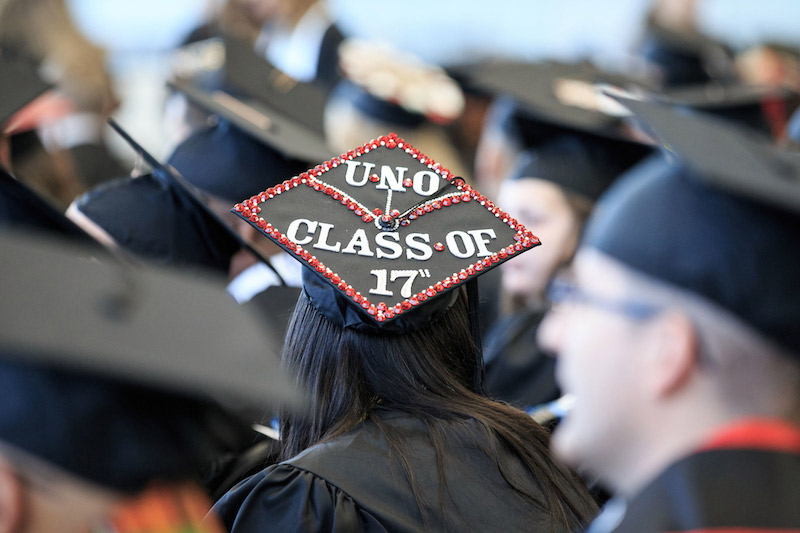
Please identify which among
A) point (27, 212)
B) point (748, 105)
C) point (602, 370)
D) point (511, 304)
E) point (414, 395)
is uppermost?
point (602, 370)

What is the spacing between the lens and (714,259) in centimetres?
110

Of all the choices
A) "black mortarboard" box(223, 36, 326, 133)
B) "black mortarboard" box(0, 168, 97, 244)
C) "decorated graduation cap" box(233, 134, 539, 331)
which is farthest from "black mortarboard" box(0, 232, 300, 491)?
"black mortarboard" box(223, 36, 326, 133)

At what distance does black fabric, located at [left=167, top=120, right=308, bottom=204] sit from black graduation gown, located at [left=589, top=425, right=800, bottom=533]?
1966 millimetres

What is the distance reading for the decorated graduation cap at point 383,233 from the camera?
1761mm

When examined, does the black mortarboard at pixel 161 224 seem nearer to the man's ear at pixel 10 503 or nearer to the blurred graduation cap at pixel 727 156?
the blurred graduation cap at pixel 727 156

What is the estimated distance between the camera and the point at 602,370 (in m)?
1.12

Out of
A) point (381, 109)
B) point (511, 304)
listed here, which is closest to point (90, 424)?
point (511, 304)

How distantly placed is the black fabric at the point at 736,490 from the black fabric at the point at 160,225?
1527 mm

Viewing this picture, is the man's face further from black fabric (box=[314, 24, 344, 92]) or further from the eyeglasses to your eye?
black fabric (box=[314, 24, 344, 92])

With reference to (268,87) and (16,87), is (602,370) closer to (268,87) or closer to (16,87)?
(16,87)

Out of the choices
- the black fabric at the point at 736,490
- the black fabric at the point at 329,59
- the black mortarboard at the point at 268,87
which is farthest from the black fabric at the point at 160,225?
the black fabric at the point at 329,59

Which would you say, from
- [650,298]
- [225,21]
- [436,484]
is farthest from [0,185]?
[225,21]

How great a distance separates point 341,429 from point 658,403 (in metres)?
0.75

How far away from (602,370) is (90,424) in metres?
0.60
